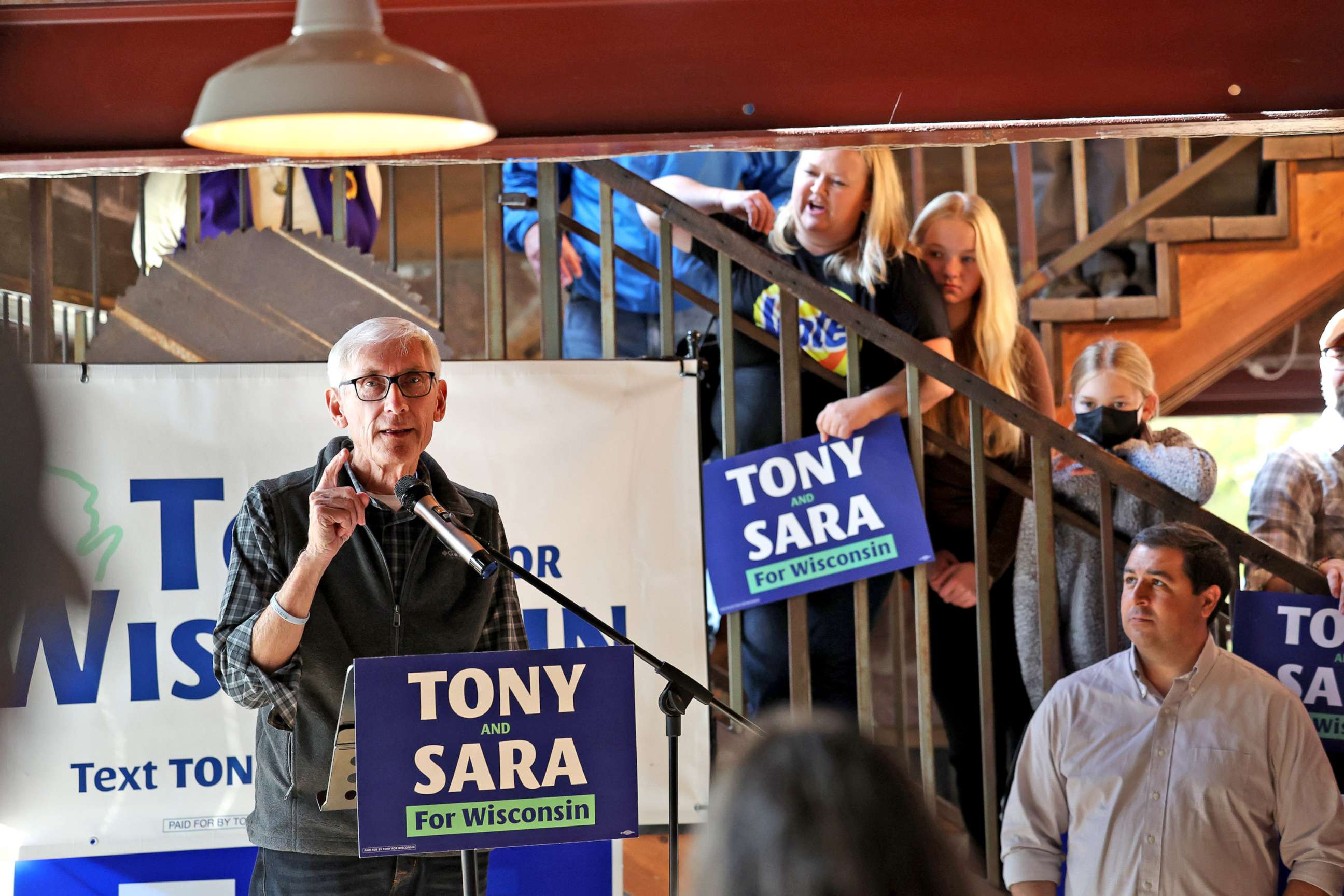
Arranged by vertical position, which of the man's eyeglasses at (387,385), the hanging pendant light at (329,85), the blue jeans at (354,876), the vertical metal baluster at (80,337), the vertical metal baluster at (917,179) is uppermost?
the vertical metal baluster at (917,179)

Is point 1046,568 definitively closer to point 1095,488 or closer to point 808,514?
point 1095,488

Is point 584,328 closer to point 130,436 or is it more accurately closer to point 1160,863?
point 130,436

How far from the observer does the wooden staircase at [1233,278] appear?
4992mm

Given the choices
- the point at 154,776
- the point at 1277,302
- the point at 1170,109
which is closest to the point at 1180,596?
the point at 1170,109

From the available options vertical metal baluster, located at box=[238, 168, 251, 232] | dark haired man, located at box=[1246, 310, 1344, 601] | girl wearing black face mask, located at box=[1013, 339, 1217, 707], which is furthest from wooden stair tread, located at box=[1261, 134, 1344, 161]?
vertical metal baluster, located at box=[238, 168, 251, 232]

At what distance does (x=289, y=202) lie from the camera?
392 cm

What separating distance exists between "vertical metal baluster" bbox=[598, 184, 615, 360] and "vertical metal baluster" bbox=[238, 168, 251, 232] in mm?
948

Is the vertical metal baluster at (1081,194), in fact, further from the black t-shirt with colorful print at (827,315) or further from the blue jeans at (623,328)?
the blue jeans at (623,328)

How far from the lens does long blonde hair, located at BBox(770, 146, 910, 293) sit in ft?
12.4

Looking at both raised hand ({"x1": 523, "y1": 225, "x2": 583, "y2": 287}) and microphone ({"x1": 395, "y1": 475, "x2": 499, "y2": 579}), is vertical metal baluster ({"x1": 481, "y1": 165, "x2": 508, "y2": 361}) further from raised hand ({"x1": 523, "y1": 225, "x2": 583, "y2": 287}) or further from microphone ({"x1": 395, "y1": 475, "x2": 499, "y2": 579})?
microphone ({"x1": 395, "y1": 475, "x2": 499, "y2": 579})

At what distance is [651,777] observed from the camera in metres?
3.54

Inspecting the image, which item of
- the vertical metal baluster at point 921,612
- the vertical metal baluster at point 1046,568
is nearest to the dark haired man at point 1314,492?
the vertical metal baluster at point 1046,568

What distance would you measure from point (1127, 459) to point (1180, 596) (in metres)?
0.60

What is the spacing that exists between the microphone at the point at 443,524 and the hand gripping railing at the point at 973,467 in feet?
4.75
